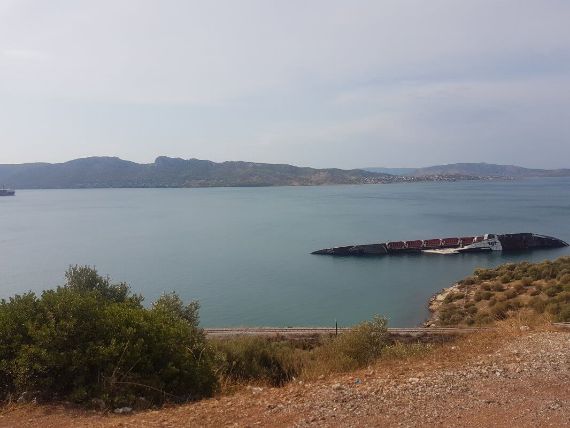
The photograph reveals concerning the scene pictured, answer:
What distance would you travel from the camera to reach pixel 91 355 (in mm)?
7234

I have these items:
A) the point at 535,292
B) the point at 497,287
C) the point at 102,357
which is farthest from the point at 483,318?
the point at 102,357

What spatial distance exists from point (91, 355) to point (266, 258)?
48305 millimetres

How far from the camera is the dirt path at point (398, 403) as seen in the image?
5777 millimetres

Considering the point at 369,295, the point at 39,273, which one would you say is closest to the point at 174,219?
the point at 39,273

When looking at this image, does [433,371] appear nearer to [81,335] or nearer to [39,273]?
[81,335]

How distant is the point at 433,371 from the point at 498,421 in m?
1.89

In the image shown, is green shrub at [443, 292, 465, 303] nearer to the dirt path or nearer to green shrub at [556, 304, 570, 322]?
green shrub at [556, 304, 570, 322]

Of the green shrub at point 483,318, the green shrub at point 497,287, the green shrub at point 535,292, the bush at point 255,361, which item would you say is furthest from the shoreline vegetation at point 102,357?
the green shrub at point 497,287

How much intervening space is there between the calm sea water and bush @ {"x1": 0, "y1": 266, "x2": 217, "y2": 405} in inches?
957

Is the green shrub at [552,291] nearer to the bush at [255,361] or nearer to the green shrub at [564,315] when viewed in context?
the green shrub at [564,315]

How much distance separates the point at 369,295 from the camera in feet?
132

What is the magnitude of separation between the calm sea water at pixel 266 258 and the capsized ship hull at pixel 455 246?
94.2 inches

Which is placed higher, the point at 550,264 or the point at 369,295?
the point at 550,264

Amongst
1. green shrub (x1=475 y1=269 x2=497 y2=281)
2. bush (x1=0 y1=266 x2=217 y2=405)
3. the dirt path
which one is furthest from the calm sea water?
the dirt path
